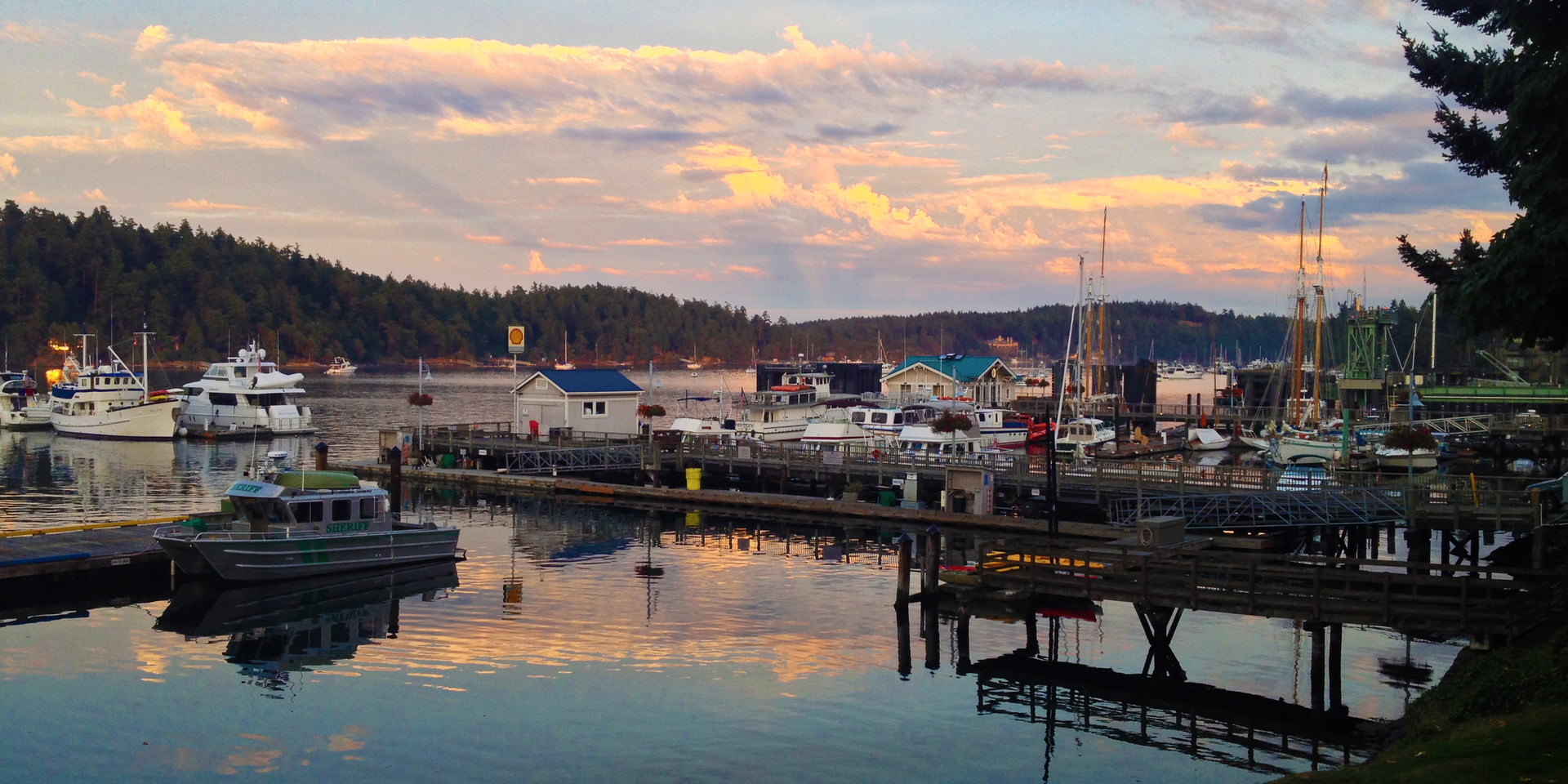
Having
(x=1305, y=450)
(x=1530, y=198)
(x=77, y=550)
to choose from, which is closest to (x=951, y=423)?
(x=1305, y=450)

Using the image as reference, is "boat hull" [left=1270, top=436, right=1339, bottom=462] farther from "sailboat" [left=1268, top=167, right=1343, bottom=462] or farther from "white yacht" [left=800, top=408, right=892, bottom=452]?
"white yacht" [left=800, top=408, right=892, bottom=452]

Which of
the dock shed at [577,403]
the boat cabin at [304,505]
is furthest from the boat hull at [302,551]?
the dock shed at [577,403]

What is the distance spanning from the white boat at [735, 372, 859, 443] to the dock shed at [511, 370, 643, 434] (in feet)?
21.5

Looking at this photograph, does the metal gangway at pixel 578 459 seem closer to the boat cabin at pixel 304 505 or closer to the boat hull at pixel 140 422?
the boat cabin at pixel 304 505

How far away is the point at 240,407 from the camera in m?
95.2

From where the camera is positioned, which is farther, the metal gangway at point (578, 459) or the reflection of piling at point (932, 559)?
the metal gangway at point (578, 459)

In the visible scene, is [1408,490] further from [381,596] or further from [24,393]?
[24,393]

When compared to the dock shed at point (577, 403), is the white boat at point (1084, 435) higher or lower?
lower

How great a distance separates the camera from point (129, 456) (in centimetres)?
7806

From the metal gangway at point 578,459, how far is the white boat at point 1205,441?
39.1m

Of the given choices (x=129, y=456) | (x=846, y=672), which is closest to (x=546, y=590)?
(x=846, y=672)

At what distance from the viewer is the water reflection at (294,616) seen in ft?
96.5

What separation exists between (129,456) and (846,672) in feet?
216

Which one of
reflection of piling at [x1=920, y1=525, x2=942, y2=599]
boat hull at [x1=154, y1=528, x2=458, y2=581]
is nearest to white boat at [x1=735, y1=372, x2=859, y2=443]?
boat hull at [x1=154, y1=528, x2=458, y2=581]
